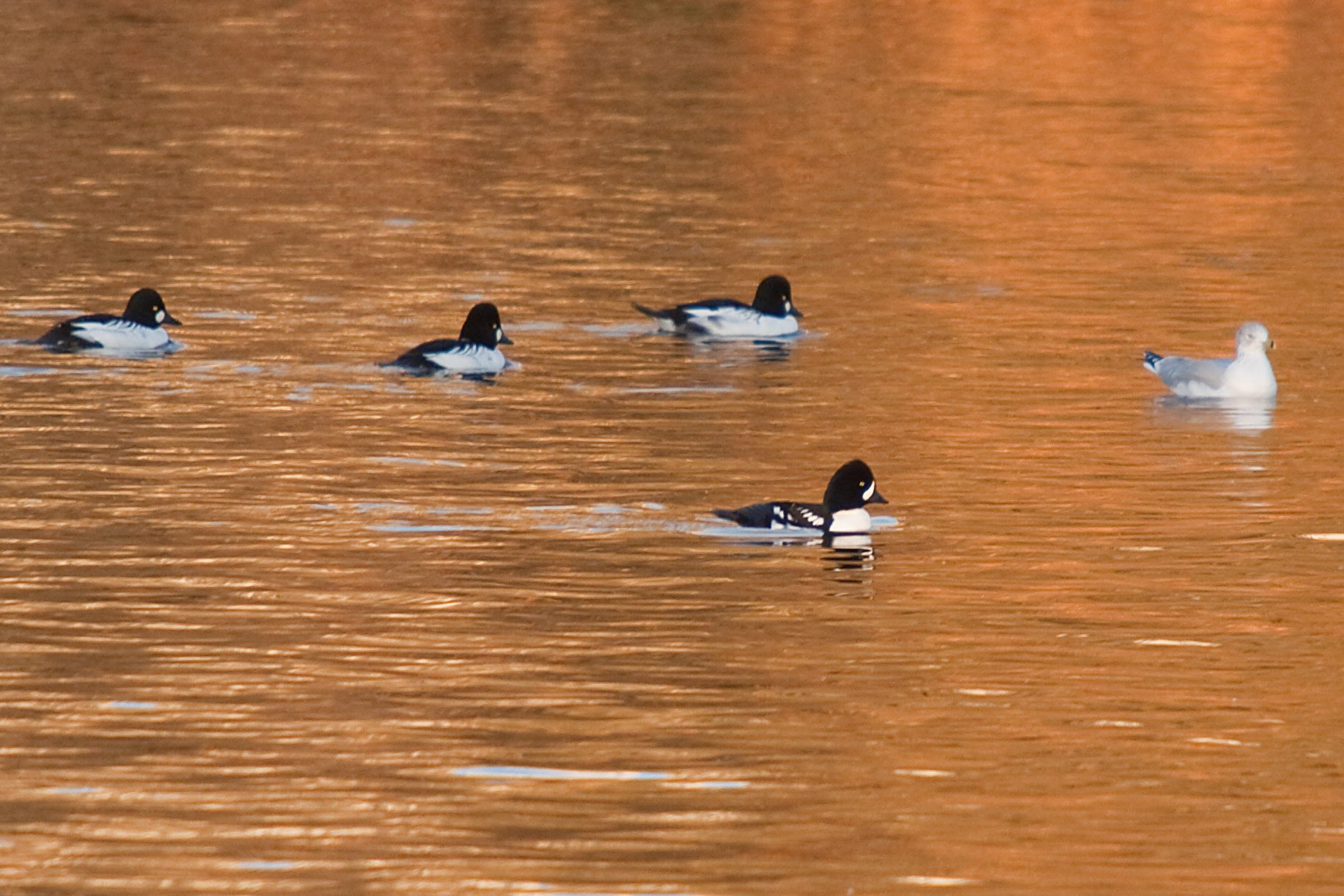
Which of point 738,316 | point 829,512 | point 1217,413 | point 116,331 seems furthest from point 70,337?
point 1217,413

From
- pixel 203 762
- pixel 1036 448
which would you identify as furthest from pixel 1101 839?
pixel 1036 448

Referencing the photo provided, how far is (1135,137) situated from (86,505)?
30.1 m

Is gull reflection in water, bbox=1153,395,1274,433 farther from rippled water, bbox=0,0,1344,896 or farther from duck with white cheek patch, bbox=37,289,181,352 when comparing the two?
duck with white cheek patch, bbox=37,289,181,352

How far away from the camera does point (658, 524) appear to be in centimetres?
1833

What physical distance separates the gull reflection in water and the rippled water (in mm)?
112

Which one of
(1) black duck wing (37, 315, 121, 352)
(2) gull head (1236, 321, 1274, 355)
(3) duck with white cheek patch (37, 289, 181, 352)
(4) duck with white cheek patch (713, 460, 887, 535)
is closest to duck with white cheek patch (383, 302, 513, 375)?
(3) duck with white cheek patch (37, 289, 181, 352)

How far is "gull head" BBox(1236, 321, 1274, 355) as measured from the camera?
24.2 m

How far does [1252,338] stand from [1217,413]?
2.40ft

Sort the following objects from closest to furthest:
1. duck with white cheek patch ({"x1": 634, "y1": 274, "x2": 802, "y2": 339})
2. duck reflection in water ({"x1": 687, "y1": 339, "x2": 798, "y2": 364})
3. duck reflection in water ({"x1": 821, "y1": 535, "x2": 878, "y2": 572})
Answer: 1. duck reflection in water ({"x1": 821, "y1": 535, "x2": 878, "y2": 572})
2. duck reflection in water ({"x1": 687, "y1": 339, "x2": 798, "y2": 364})
3. duck with white cheek patch ({"x1": 634, "y1": 274, "x2": 802, "y2": 339})

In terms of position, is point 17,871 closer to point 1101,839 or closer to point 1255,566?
point 1101,839

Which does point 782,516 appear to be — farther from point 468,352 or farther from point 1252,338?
point 1252,338

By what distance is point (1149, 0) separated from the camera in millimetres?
77188

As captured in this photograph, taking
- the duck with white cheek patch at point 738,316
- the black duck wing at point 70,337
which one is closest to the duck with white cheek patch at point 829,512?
the black duck wing at point 70,337

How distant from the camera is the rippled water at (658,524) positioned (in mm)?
11867
